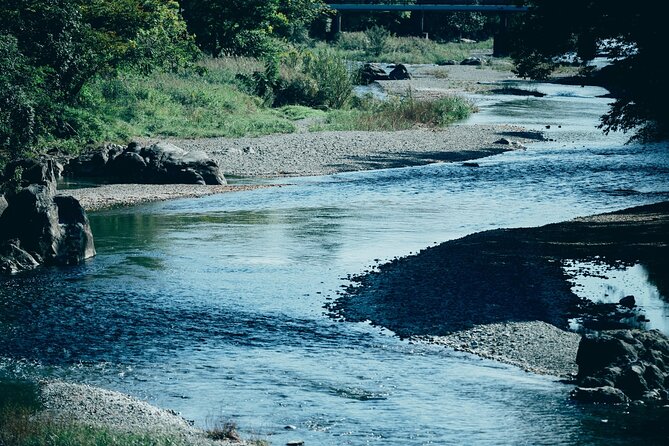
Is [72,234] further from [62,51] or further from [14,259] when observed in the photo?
[62,51]

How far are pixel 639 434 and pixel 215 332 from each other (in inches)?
290

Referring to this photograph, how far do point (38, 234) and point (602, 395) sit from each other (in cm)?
1296

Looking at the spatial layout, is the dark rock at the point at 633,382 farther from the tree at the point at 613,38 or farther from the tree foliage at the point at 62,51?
the tree foliage at the point at 62,51

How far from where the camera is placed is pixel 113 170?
34875mm

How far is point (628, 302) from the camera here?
63.1 feet

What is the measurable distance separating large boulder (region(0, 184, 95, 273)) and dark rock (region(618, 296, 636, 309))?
439 inches

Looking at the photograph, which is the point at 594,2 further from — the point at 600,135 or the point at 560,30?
the point at 600,135

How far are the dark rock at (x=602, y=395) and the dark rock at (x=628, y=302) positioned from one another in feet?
17.3

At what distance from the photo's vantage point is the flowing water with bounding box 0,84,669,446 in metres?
13.5

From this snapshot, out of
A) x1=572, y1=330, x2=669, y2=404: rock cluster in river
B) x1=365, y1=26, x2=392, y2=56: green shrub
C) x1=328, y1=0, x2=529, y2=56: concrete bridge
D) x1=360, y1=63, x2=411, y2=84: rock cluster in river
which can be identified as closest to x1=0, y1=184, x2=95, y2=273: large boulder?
x1=572, y1=330, x2=669, y2=404: rock cluster in river

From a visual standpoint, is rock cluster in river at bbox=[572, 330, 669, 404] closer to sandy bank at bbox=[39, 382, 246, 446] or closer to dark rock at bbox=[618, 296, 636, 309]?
dark rock at bbox=[618, 296, 636, 309]

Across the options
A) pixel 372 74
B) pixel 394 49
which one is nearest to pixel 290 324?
pixel 372 74

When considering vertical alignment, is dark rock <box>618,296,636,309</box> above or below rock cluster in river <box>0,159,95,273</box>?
below

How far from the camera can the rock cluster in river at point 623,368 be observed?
14.1 meters
